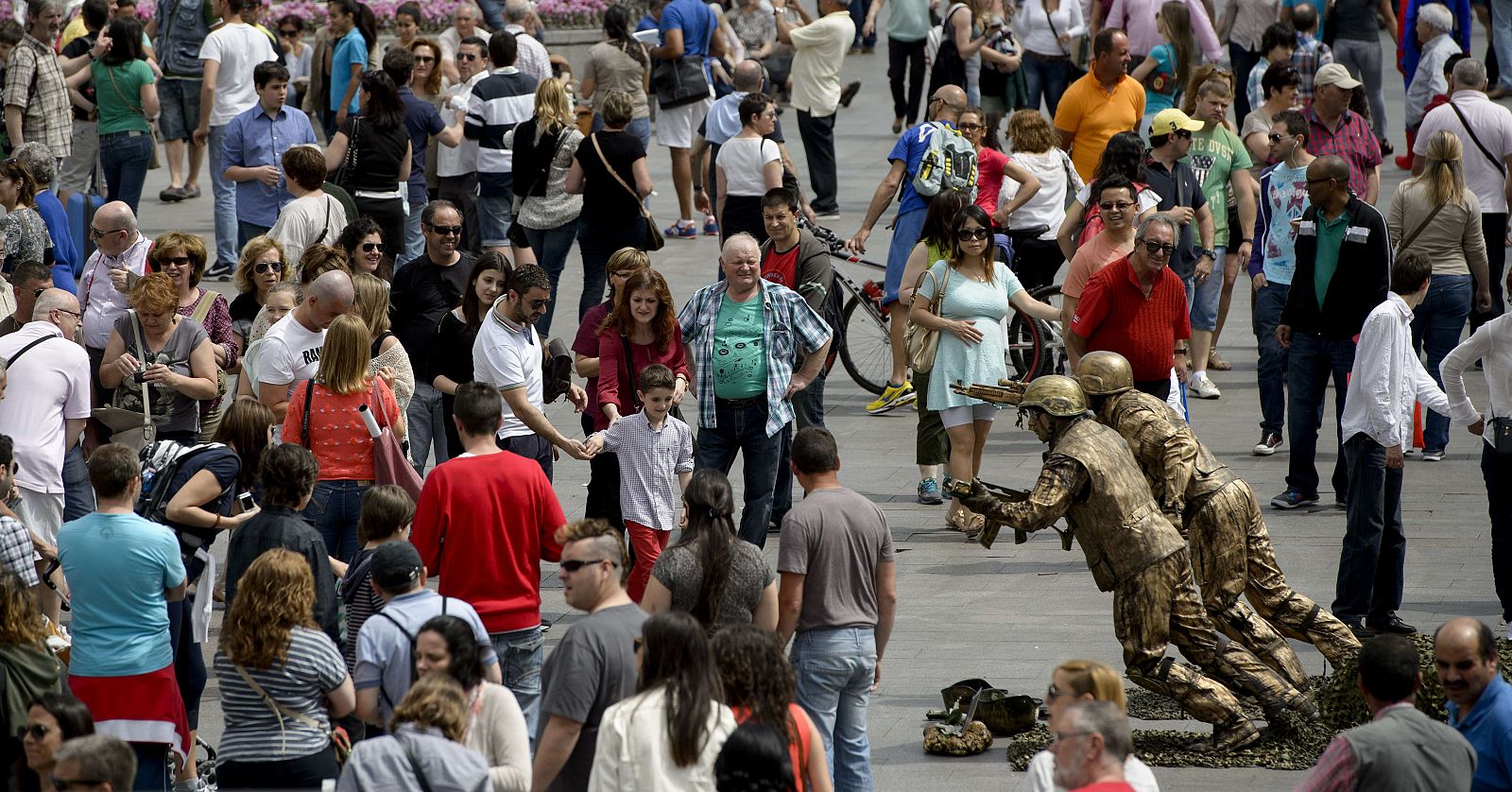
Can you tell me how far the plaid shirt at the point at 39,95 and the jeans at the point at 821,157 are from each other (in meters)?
6.61

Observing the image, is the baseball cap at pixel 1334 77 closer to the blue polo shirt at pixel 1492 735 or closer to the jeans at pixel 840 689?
the jeans at pixel 840 689

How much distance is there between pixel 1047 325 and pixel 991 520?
561cm

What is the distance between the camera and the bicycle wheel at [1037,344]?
501 inches

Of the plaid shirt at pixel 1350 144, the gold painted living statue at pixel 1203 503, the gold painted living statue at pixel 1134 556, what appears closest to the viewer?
the gold painted living statue at pixel 1134 556

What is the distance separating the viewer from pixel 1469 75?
515 inches

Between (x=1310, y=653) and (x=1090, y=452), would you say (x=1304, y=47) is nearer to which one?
(x=1310, y=653)

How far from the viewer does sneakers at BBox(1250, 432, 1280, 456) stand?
11.9 meters

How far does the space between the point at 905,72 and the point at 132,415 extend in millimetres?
13362

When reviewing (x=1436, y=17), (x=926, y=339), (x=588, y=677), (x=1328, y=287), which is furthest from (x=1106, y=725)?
(x=1436, y=17)

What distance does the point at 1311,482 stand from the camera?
10789mm

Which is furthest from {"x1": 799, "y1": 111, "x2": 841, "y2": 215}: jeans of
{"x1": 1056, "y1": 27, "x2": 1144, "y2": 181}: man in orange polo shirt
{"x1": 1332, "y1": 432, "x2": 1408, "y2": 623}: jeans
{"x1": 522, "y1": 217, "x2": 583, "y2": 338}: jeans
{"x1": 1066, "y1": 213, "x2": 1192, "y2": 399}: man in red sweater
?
{"x1": 1332, "y1": 432, "x2": 1408, "y2": 623}: jeans

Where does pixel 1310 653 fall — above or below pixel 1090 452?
below

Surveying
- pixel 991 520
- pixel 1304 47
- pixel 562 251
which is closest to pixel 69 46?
pixel 562 251

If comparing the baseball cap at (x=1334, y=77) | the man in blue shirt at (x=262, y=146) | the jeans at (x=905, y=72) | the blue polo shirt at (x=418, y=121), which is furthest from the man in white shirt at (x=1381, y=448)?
the jeans at (x=905, y=72)
